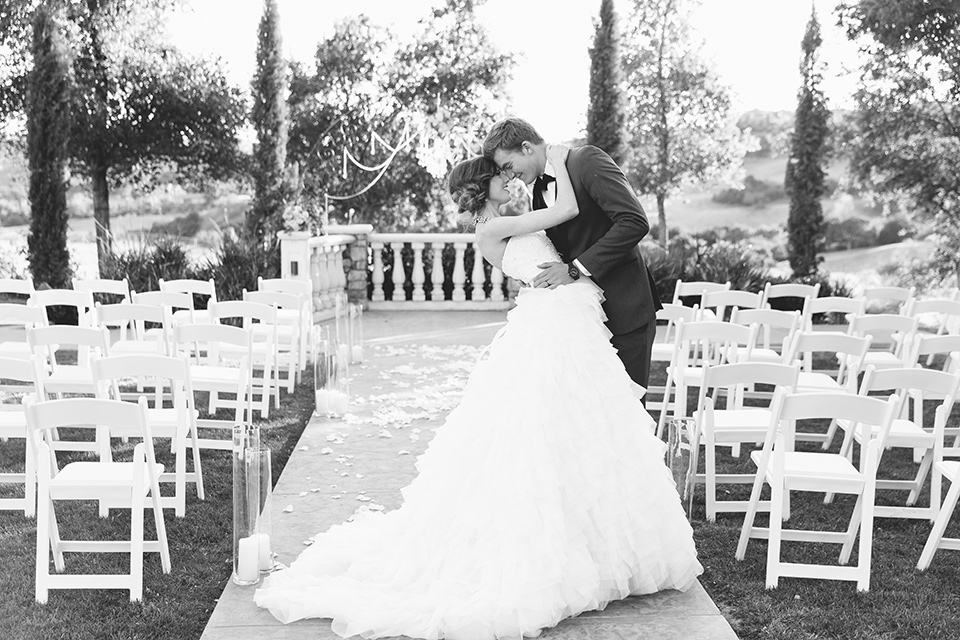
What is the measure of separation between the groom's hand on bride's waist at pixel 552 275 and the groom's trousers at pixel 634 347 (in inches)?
14.3

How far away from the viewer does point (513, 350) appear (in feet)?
12.0

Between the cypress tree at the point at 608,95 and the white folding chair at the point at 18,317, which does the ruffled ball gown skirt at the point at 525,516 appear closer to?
the white folding chair at the point at 18,317

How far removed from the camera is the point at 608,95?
12.2 m

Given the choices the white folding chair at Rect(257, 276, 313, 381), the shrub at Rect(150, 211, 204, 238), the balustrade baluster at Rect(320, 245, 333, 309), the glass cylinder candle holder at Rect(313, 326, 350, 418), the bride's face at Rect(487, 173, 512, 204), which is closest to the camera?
the bride's face at Rect(487, 173, 512, 204)

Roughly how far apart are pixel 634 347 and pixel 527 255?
1.92 ft

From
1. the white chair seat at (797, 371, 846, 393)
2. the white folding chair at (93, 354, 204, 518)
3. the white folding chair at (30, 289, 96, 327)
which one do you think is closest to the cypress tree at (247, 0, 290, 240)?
the white folding chair at (30, 289, 96, 327)

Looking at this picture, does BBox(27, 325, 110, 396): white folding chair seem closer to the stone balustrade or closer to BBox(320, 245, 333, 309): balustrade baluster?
BBox(320, 245, 333, 309): balustrade baluster

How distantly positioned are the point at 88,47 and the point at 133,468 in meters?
12.2

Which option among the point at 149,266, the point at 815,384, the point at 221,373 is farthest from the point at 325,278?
the point at 815,384

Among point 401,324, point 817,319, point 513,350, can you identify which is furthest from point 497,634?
point 817,319

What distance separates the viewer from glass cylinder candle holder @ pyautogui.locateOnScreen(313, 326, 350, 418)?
635 cm

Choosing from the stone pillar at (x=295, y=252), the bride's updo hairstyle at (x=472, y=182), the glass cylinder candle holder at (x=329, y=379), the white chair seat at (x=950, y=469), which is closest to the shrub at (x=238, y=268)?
the stone pillar at (x=295, y=252)

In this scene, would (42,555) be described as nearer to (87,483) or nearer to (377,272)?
(87,483)

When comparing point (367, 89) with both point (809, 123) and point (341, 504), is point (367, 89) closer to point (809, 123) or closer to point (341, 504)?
point (809, 123)
